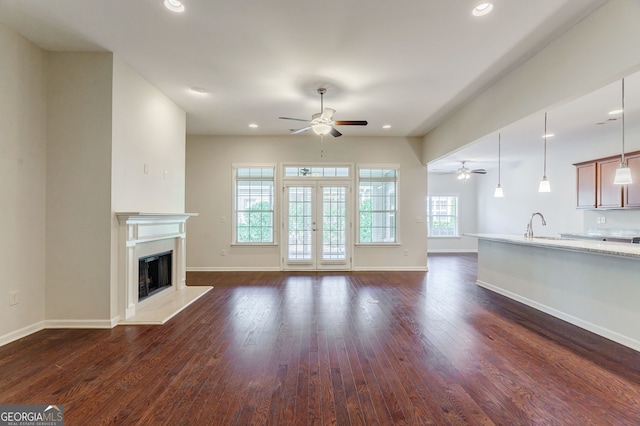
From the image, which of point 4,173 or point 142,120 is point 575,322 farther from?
point 4,173

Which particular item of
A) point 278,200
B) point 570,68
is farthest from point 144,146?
point 570,68

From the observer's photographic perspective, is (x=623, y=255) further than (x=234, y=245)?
No

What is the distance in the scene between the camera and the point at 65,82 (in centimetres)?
329

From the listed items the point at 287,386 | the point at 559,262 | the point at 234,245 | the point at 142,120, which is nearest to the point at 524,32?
the point at 559,262

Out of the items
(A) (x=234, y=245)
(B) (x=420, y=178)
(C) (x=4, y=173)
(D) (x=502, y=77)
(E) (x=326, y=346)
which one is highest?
(D) (x=502, y=77)

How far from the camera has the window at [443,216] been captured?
10250 mm

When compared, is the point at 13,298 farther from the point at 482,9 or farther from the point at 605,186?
the point at 605,186

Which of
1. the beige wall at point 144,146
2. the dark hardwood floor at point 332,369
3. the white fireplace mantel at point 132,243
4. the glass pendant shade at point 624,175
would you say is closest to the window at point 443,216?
the dark hardwood floor at point 332,369

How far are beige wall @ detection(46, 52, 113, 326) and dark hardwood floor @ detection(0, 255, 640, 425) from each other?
1.26 ft

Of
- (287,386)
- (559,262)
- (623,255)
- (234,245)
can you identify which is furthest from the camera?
(234,245)

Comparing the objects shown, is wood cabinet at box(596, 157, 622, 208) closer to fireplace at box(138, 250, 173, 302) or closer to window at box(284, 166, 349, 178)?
window at box(284, 166, 349, 178)

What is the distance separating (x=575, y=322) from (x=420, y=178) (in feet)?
13.1

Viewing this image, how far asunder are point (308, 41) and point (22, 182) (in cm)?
330

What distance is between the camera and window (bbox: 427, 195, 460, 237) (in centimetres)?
1025
